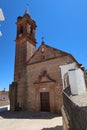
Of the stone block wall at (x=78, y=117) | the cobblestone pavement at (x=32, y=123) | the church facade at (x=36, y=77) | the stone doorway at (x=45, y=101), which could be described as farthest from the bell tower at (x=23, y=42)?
the stone block wall at (x=78, y=117)

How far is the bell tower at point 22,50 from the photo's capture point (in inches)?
578

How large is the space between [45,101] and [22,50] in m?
7.62

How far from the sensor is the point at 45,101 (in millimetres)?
13070

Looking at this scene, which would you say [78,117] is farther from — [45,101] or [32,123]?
[45,101]

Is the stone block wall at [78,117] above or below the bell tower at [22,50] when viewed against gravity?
below

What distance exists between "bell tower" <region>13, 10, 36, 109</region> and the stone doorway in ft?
7.79

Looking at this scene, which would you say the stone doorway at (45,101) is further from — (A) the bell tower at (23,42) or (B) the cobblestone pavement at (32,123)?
(A) the bell tower at (23,42)

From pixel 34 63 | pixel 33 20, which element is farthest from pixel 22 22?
pixel 34 63

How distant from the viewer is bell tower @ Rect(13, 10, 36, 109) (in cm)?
1469

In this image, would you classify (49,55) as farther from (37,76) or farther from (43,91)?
(43,91)

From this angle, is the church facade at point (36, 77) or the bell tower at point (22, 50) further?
the bell tower at point (22, 50)

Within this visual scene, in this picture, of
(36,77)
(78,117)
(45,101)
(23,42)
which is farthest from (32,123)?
(23,42)

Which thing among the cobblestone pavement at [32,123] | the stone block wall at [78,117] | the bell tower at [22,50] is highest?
the bell tower at [22,50]

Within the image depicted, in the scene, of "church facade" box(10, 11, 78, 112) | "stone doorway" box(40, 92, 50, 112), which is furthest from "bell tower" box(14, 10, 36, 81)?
"stone doorway" box(40, 92, 50, 112)
